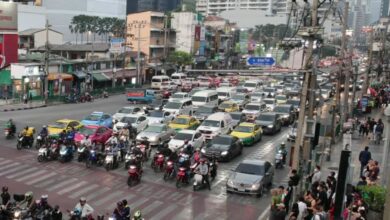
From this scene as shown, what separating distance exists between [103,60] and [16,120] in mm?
31415

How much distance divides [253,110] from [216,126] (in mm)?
9184

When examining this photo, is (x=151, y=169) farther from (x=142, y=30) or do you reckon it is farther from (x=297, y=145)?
(x=142, y=30)

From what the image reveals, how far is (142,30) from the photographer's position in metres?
86.2

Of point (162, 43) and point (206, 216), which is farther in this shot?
point (162, 43)

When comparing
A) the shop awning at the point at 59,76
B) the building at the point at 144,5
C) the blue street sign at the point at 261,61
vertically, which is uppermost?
the building at the point at 144,5

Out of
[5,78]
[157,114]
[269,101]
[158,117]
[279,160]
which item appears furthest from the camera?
[5,78]

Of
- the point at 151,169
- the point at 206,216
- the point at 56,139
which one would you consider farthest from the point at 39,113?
the point at 206,216

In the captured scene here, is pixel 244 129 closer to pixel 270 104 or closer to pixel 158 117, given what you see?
pixel 158 117

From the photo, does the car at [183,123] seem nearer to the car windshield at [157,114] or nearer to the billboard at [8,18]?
the car windshield at [157,114]

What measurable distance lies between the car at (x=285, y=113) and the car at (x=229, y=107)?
3.70 meters

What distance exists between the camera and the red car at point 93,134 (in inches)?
1105

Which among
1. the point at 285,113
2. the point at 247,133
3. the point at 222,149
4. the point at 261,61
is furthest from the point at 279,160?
the point at 285,113

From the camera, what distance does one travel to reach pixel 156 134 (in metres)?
30.7

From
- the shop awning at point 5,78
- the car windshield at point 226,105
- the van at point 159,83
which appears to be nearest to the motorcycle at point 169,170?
the car windshield at point 226,105
